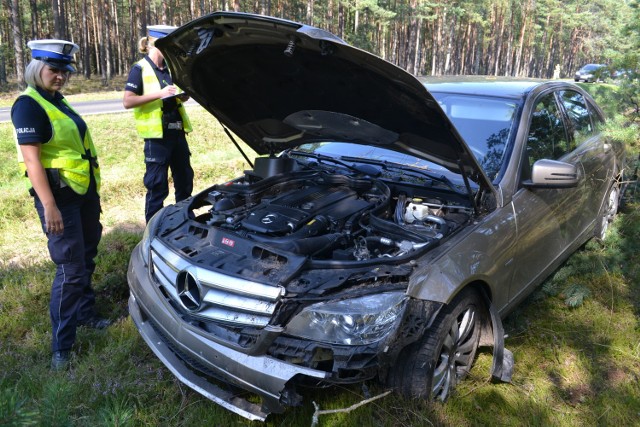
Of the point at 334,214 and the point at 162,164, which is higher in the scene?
the point at 334,214

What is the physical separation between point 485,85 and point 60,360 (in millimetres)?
3665

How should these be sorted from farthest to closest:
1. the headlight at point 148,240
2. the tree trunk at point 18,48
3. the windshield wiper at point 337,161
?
the tree trunk at point 18,48 < the windshield wiper at point 337,161 < the headlight at point 148,240

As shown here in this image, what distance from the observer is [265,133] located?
4184 millimetres

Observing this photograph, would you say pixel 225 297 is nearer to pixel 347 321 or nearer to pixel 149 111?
pixel 347 321

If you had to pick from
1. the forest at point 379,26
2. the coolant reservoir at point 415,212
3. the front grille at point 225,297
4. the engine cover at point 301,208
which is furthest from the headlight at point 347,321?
the forest at point 379,26

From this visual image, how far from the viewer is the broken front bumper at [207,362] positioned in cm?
214

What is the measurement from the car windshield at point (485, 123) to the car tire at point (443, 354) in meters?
0.94

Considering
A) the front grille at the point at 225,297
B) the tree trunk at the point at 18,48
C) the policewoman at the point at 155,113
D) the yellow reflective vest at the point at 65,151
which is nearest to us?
the front grille at the point at 225,297

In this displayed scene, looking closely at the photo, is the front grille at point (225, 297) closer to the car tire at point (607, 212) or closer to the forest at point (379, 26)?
the car tire at point (607, 212)

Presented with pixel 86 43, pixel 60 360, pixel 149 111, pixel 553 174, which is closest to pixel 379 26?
pixel 86 43

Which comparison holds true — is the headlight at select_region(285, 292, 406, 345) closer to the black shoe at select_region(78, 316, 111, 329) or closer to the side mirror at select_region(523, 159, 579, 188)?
the side mirror at select_region(523, 159, 579, 188)

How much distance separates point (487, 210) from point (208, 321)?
1.72m

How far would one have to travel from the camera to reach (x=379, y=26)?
45094 millimetres

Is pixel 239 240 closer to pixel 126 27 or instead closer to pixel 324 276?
pixel 324 276
